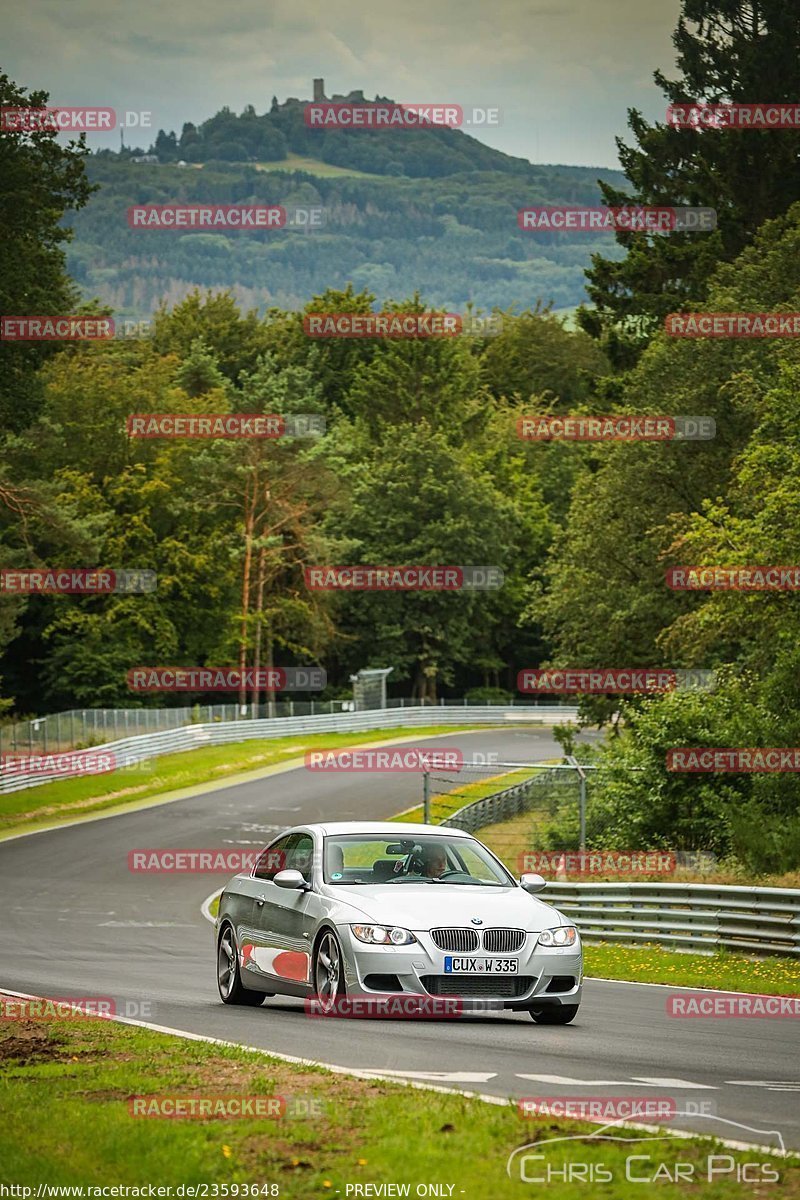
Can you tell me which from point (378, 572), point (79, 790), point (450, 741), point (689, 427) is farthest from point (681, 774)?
point (378, 572)

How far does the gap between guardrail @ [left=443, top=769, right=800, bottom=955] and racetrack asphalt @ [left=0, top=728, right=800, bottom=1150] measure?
1711mm

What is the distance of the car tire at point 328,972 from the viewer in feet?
43.4

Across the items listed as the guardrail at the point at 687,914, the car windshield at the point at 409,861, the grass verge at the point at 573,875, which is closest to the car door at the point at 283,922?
the car windshield at the point at 409,861

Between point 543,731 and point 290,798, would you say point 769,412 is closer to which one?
point 290,798

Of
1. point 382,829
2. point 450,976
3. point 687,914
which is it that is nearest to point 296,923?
point 382,829

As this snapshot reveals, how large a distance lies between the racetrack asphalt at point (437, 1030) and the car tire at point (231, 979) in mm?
238

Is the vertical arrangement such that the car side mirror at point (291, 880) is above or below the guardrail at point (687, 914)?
above

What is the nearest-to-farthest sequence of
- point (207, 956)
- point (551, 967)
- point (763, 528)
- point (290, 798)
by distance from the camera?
1. point (551, 967)
2. point (207, 956)
3. point (763, 528)
4. point (290, 798)

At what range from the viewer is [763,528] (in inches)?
1341

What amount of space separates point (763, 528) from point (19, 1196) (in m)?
28.7

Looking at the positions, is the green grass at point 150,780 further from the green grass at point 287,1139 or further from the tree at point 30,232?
the green grass at point 287,1139

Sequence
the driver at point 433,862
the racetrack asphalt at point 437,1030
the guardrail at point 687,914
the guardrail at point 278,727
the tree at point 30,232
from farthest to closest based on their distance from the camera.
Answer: the guardrail at point 278,727
the tree at point 30,232
the guardrail at point 687,914
the driver at point 433,862
the racetrack asphalt at point 437,1030

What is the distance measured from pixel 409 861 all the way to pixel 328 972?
1241 millimetres

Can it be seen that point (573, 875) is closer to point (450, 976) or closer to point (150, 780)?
point (450, 976)
